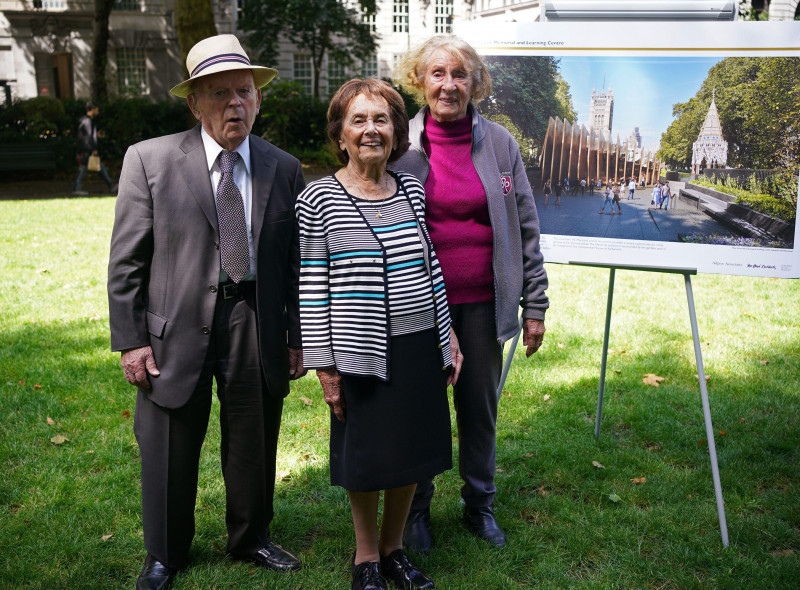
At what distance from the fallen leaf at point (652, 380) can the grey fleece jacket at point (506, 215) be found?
99.6 inches

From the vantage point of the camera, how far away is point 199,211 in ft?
9.46

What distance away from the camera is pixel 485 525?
3.59 m

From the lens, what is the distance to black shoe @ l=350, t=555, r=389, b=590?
119 inches

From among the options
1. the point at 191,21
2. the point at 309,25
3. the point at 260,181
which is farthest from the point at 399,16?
the point at 260,181

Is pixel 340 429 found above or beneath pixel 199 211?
beneath

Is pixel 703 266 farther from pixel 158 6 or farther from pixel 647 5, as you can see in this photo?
pixel 158 6

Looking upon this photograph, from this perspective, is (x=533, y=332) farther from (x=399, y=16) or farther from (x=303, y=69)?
(x=399, y=16)

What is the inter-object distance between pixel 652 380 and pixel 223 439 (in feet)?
12.0

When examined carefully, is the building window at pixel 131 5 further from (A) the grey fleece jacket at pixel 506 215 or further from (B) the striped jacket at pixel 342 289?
(B) the striped jacket at pixel 342 289

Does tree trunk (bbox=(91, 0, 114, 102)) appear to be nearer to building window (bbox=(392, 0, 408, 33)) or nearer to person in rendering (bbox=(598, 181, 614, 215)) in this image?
building window (bbox=(392, 0, 408, 33))

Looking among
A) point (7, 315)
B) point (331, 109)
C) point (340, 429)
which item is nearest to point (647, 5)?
point (331, 109)

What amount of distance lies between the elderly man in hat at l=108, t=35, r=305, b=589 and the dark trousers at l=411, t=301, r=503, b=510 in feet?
2.60

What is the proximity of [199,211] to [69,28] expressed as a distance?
34457 mm

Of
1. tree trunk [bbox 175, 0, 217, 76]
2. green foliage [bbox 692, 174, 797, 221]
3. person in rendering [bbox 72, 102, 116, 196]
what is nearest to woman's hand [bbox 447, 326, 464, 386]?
green foliage [bbox 692, 174, 797, 221]
